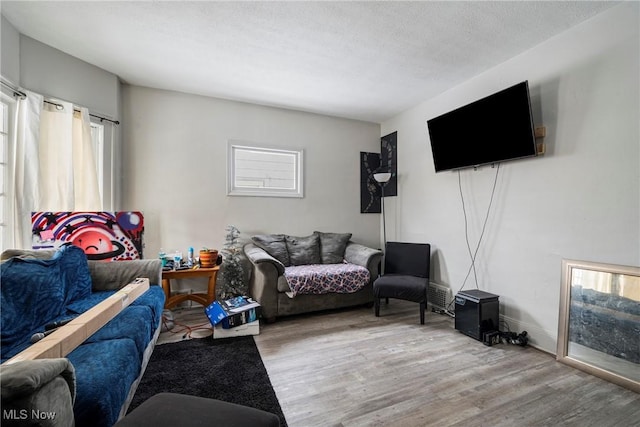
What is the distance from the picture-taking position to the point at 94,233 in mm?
2549

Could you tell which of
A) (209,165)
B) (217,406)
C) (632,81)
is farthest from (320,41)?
(217,406)

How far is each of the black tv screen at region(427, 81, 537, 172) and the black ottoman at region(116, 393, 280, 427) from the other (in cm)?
273

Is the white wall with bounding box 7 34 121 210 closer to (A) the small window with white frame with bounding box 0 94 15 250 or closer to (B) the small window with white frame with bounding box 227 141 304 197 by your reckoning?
(A) the small window with white frame with bounding box 0 94 15 250

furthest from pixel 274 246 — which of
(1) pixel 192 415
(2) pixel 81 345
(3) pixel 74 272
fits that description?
(1) pixel 192 415

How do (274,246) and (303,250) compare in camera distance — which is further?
(303,250)

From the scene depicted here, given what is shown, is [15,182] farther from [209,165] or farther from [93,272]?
[209,165]

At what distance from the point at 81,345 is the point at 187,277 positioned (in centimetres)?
154

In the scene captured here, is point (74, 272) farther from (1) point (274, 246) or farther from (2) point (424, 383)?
(2) point (424, 383)

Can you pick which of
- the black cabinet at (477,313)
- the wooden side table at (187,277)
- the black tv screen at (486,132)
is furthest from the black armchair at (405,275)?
the wooden side table at (187,277)

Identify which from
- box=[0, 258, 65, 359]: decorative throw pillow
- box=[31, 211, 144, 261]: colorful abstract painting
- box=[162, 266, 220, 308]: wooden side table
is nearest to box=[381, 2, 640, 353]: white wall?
box=[162, 266, 220, 308]: wooden side table

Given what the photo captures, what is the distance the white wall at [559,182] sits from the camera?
1934mm

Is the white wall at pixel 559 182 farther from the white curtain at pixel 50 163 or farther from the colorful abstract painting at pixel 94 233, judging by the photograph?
the white curtain at pixel 50 163

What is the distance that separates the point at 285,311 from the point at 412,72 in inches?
113

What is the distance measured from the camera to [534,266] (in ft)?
8.05
